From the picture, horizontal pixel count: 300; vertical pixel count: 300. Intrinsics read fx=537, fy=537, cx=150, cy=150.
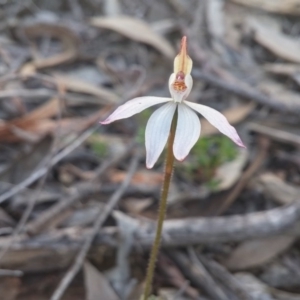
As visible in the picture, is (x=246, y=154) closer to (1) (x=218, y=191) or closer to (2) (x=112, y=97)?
(1) (x=218, y=191)

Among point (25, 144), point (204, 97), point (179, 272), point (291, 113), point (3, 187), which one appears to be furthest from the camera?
point (204, 97)

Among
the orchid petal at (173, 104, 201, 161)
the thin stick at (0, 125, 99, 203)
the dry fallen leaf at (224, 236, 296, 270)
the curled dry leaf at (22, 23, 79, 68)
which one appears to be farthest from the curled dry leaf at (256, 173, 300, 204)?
the curled dry leaf at (22, 23, 79, 68)

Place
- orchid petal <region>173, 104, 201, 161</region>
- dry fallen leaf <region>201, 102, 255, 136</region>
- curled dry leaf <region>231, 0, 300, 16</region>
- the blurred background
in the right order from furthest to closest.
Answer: curled dry leaf <region>231, 0, 300, 16</region>
dry fallen leaf <region>201, 102, 255, 136</region>
the blurred background
orchid petal <region>173, 104, 201, 161</region>

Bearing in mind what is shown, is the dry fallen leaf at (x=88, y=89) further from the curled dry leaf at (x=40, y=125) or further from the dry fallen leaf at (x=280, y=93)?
the dry fallen leaf at (x=280, y=93)

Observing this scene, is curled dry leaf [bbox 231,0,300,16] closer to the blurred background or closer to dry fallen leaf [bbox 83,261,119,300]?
the blurred background

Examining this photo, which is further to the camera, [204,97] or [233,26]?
[233,26]

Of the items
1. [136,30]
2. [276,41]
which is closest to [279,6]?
[276,41]

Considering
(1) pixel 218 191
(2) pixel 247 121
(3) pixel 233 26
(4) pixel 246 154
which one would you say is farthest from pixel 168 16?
(1) pixel 218 191

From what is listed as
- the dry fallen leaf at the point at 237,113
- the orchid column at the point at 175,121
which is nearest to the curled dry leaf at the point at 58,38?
the dry fallen leaf at the point at 237,113
